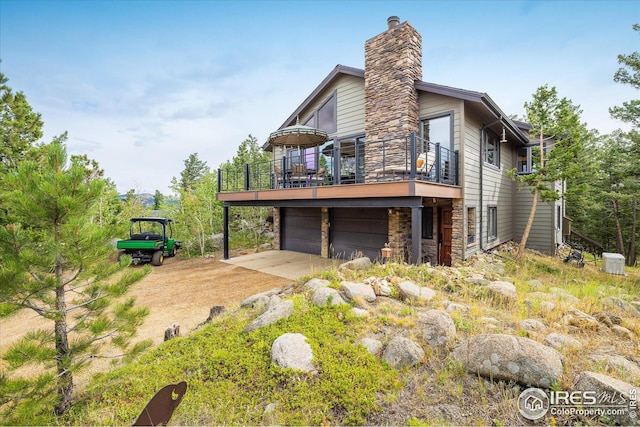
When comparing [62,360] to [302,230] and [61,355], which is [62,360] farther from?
[302,230]

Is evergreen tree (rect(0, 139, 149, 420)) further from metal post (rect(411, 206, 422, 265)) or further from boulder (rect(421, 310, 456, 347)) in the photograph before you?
metal post (rect(411, 206, 422, 265))

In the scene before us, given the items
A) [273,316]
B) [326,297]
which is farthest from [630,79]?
[273,316]

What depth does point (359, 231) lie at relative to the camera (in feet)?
33.8

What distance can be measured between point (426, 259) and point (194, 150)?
3771 centimetres

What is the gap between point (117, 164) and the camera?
16734 mm

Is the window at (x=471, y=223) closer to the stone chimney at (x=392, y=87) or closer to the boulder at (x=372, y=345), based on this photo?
the stone chimney at (x=392, y=87)

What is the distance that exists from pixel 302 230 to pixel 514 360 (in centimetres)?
1036

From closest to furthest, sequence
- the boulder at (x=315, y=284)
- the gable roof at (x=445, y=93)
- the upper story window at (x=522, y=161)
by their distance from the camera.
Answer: the boulder at (x=315, y=284) → the gable roof at (x=445, y=93) → the upper story window at (x=522, y=161)

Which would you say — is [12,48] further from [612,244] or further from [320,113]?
[612,244]

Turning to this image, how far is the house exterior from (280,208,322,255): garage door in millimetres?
87

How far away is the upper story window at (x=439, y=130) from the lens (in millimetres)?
8234

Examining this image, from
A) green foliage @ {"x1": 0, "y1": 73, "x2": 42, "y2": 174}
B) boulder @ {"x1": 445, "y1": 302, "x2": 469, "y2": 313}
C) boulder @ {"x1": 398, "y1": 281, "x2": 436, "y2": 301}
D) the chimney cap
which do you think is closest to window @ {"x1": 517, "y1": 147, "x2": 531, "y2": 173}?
the chimney cap

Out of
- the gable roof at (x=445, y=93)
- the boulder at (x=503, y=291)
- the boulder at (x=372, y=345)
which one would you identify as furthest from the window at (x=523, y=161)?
the boulder at (x=372, y=345)

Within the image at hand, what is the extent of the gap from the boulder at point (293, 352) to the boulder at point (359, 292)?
1.33 meters
